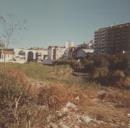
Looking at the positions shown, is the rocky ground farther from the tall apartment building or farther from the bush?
the tall apartment building

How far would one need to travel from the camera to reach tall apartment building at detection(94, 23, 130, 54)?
2670 inches

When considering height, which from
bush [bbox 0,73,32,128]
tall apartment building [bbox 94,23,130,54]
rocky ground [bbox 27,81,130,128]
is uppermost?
tall apartment building [bbox 94,23,130,54]

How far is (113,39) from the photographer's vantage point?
7450 cm

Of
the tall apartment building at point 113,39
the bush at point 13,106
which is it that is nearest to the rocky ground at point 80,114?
the bush at point 13,106

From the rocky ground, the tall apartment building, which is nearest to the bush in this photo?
the rocky ground

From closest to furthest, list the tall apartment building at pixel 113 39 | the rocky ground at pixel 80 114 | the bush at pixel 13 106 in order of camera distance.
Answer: the bush at pixel 13 106
the rocky ground at pixel 80 114
the tall apartment building at pixel 113 39

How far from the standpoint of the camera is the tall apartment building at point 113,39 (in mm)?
67812

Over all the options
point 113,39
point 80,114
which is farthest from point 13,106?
point 113,39

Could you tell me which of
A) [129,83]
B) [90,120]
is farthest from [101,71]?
[90,120]

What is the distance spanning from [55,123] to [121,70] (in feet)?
52.2

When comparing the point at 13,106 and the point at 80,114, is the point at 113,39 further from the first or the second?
the point at 13,106

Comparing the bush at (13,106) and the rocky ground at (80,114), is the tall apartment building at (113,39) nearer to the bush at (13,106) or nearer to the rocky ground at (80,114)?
the rocky ground at (80,114)

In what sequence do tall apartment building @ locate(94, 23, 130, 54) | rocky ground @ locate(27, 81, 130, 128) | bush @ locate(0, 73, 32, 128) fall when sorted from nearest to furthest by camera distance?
bush @ locate(0, 73, 32, 128), rocky ground @ locate(27, 81, 130, 128), tall apartment building @ locate(94, 23, 130, 54)

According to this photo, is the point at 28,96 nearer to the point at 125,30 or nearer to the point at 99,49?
the point at 125,30
